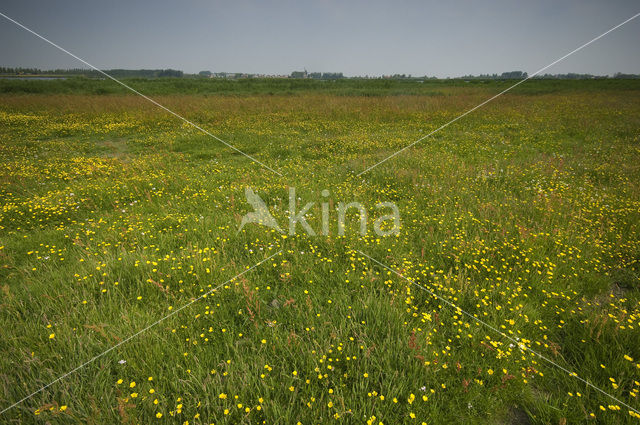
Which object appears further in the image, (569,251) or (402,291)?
(569,251)

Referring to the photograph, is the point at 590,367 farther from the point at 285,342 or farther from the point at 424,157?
the point at 424,157

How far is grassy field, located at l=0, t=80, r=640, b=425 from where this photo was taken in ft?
7.70

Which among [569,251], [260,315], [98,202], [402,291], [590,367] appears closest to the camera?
[590,367]

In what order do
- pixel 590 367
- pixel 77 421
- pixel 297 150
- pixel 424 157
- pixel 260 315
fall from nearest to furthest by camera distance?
pixel 77 421, pixel 590 367, pixel 260 315, pixel 424 157, pixel 297 150

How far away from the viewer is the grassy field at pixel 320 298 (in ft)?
7.70

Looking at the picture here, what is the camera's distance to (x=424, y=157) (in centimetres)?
958

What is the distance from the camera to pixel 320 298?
344cm

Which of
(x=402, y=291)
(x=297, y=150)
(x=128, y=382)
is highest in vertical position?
(x=297, y=150)

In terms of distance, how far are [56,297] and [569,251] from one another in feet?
24.1

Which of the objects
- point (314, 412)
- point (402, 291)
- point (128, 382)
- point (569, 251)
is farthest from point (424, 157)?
point (128, 382)

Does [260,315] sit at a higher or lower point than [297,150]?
lower

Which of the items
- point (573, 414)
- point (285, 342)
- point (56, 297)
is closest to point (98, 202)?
point (56, 297)

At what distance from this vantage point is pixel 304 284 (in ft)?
12.1

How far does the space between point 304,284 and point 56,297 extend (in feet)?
10.1
